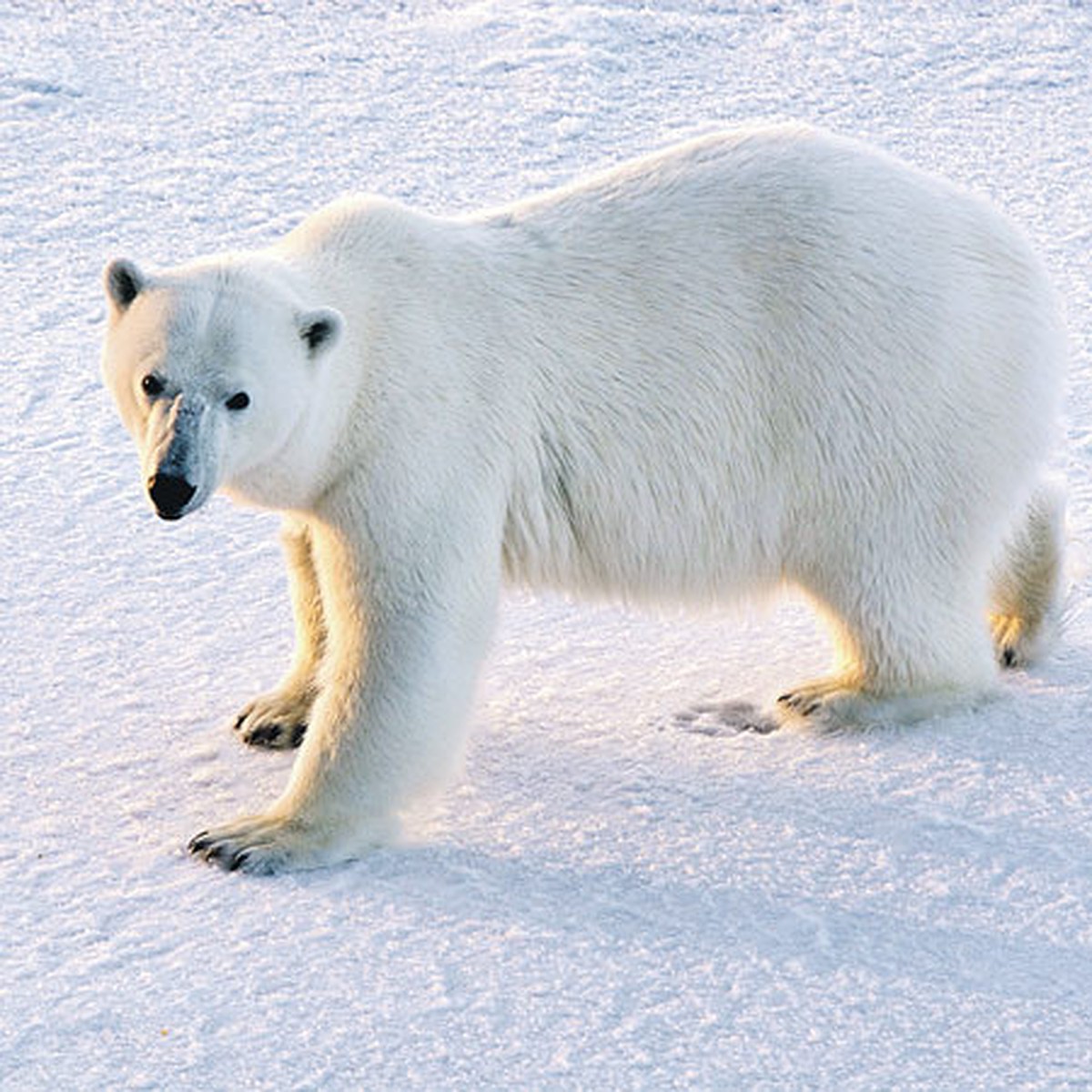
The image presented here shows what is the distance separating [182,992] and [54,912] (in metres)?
0.32

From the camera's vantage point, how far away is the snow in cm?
254

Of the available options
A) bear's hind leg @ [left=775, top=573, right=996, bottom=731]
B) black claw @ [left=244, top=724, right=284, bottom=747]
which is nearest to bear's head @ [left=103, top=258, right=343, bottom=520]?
black claw @ [left=244, top=724, right=284, bottom=747]

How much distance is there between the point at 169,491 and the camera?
280 cm

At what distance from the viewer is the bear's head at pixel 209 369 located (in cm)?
283

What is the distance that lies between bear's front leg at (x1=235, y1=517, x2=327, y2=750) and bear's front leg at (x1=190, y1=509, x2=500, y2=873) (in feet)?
0.95

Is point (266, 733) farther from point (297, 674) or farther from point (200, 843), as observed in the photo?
point (200, 843)

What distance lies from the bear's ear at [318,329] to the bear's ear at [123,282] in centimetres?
24

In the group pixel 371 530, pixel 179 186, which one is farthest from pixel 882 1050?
pixel 179 186

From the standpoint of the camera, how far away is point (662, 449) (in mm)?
3396

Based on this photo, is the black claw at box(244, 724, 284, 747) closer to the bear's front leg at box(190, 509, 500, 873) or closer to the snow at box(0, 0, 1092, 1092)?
the snow at box(0, 0, 1092, 1092)

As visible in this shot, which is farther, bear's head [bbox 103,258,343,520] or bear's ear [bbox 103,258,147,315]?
bear's ear [bbox 103,258,147,315]

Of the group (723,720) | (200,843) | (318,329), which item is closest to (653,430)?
(723,720)

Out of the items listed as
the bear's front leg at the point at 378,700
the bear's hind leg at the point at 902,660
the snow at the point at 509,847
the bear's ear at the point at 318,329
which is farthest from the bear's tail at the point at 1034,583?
the bear's ear at the point at 318,329

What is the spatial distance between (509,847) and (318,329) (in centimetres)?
84
